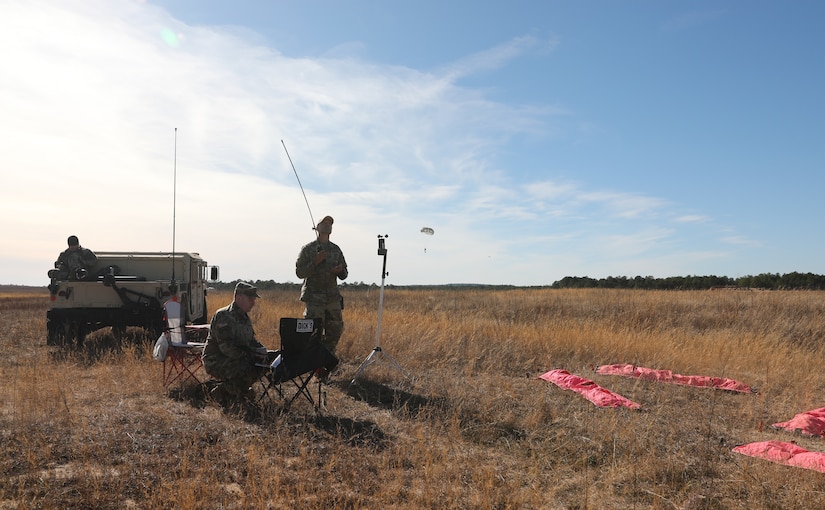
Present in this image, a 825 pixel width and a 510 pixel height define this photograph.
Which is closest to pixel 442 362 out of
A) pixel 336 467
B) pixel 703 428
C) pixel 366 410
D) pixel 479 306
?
pixel 366 410

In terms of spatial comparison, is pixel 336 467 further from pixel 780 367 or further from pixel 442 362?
pixel 780 367

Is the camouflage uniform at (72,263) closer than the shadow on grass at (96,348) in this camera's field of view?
No

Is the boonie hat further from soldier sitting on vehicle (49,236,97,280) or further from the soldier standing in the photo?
soldier sitting on vehicle (49,236,97,280)

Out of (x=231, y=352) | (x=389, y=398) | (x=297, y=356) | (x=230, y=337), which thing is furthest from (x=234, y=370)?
(x=389, y=398)

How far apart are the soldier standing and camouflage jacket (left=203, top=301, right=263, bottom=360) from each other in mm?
1419

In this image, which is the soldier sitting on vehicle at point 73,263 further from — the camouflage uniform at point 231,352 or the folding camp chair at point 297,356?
the folding camp chair at point 297,356

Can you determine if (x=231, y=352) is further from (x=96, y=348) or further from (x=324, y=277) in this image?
(x=96, y=348)

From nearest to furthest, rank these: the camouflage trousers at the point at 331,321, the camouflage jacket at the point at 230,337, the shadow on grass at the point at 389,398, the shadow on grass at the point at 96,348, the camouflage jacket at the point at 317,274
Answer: the camouflage jacket at the point at 230,337 < the shadow on grass at the point at 389,398 < the camouflage jacket at the point at 317,274 < the camouflage trousers at the point at 331,321 < the shadow on grass at the point at 96,348

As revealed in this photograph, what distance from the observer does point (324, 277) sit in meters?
7.15

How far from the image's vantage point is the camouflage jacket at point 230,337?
5637 millimetres

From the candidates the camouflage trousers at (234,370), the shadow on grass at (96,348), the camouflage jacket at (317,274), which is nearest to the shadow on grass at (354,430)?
the camouflage trousers at (234,370)

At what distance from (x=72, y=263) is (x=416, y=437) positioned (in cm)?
762

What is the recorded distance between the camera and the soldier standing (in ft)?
23.2

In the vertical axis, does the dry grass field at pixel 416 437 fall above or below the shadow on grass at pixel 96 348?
below
